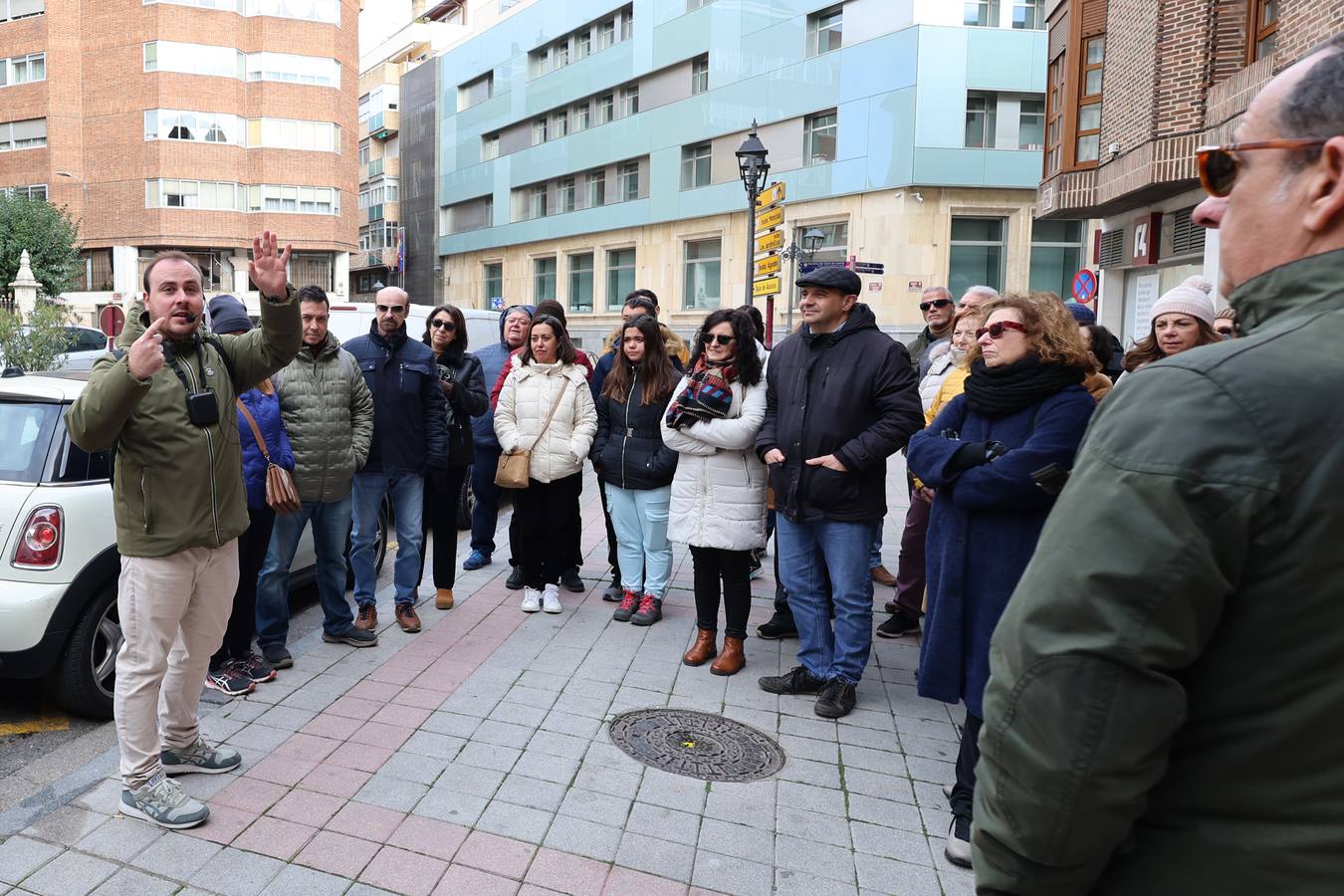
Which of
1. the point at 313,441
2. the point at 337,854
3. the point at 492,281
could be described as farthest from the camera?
the point at 492,281

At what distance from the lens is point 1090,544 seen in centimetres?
121

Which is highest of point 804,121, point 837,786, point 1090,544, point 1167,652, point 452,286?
point 804,121

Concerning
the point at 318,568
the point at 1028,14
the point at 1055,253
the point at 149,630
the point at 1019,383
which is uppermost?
the point at 1028,14

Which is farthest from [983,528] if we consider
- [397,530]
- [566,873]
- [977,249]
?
[977,249]

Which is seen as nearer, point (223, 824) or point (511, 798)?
point (223, 824)

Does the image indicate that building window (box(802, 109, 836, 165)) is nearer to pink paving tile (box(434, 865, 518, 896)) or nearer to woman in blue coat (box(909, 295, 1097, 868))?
woman in blue coat (box(909, 295, 1097, 868))

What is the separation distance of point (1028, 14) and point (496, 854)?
30.6 meters

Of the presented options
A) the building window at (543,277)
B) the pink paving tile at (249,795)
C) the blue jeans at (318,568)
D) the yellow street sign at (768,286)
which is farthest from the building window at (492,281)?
the pink paving tile at (249,795)

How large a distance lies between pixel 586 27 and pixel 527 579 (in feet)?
130

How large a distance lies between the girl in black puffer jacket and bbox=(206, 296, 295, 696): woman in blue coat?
2.07 metres

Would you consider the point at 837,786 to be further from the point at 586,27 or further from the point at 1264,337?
the point at 586,27

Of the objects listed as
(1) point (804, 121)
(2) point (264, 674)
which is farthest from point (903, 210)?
(2) point (264, 674)

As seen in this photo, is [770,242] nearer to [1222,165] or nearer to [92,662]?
[92,662]

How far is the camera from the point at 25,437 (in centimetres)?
440
